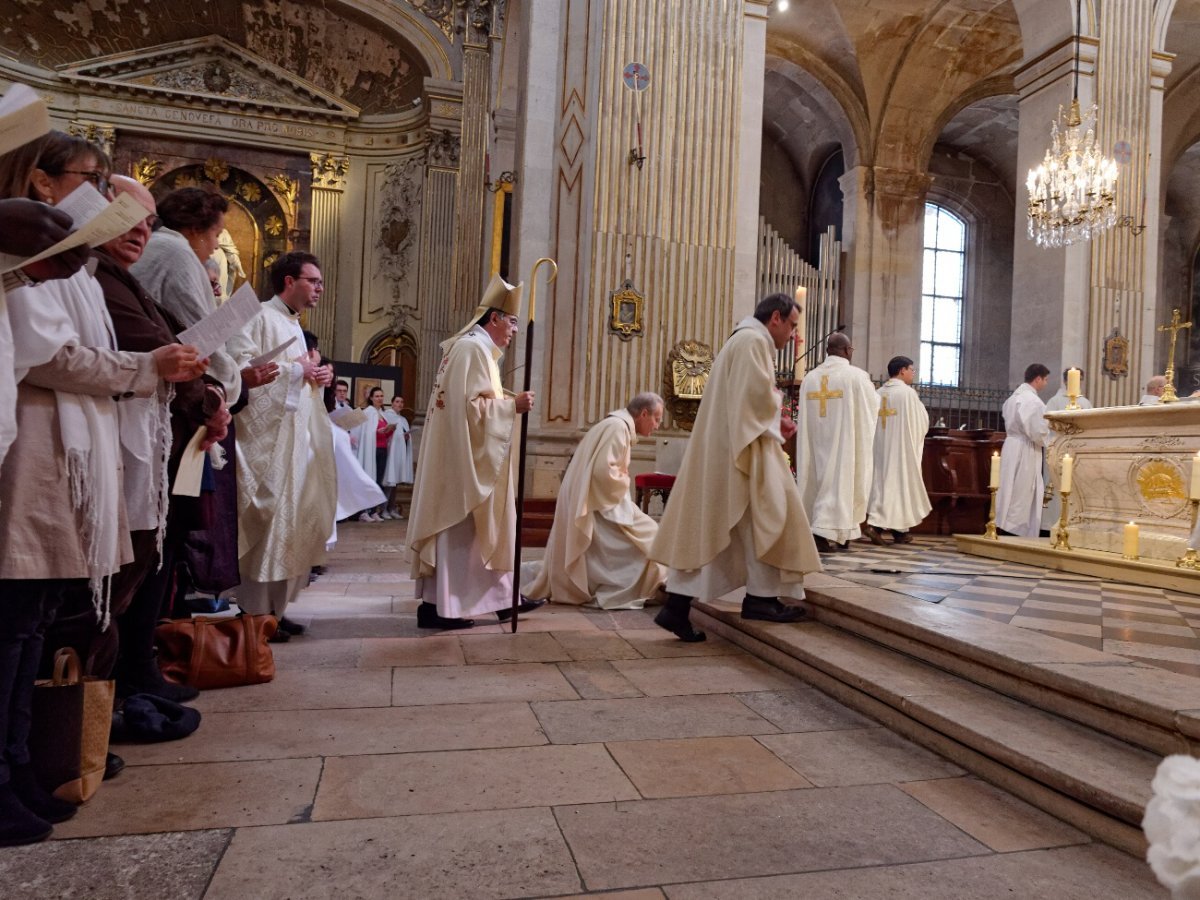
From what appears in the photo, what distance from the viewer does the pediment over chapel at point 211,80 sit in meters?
Answer: 17.7

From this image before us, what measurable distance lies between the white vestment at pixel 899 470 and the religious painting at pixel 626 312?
2608 millimetres

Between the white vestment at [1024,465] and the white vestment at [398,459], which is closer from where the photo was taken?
the white vestment at [1024,465]

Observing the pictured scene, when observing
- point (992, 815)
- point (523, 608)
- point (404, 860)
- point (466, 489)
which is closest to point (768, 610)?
point (523, 608)

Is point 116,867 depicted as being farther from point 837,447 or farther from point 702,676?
point 837,447

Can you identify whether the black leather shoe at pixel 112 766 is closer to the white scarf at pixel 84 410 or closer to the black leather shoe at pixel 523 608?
the white scarf at pixel 84 410

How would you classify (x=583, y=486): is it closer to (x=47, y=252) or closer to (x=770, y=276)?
(x=47, y=252)

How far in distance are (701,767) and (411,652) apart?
179 cm

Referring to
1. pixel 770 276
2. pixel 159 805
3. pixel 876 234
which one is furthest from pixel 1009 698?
pixel 876 234

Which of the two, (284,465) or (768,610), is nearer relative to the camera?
(284,465)

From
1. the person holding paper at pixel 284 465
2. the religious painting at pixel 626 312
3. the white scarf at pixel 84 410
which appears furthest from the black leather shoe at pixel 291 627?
the religious painting at pixel 626 312

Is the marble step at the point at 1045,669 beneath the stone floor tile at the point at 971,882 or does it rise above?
above

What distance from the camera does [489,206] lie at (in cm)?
1288

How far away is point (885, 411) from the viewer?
8570mm

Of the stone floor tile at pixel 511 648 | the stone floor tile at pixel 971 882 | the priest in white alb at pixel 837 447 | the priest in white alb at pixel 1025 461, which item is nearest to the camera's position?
the stone floor tile at pixel 971 882
